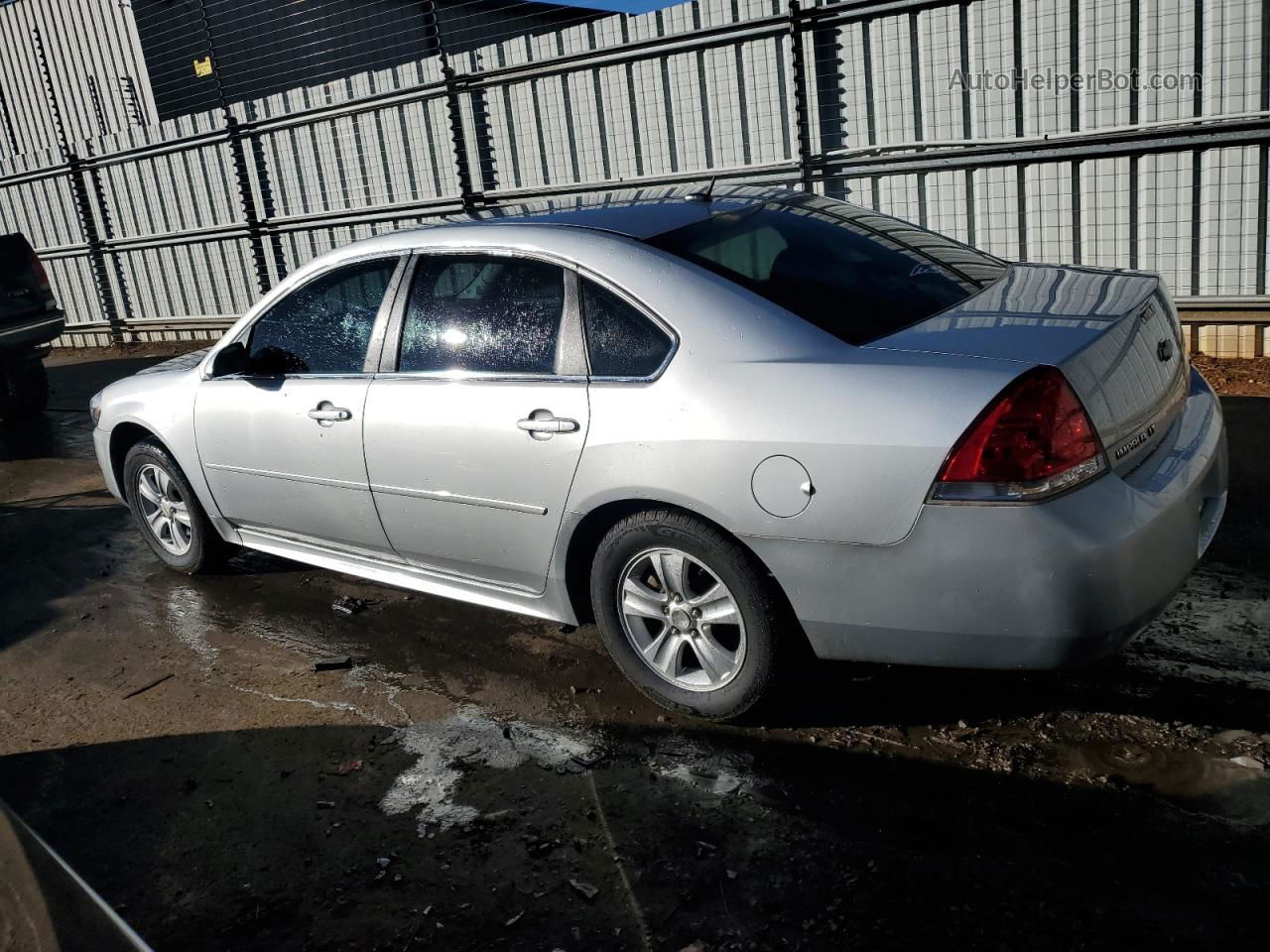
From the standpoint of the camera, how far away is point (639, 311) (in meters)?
3.41

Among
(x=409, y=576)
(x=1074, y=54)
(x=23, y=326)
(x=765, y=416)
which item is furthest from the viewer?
(x=23, y=326)

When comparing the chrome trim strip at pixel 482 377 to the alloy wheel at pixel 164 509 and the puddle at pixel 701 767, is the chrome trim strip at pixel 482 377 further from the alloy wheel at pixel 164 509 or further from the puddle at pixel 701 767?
the alloy wheel at pixel 164 509

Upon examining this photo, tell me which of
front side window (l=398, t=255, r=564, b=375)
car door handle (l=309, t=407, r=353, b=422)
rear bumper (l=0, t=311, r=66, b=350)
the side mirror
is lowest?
rear bumper (l=0, t=311, r=66, b=350)

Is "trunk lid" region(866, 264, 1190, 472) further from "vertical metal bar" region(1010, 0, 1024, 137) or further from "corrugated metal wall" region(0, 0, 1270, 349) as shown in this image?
"vertical metal bar" region(1010, 0, 1024, 137)

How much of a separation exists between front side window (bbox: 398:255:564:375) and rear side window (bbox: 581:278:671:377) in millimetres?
136

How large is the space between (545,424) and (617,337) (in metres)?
0.36

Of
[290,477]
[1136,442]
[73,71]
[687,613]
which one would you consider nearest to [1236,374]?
[1136,442]

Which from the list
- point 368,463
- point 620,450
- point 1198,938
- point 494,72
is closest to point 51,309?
point 494,72

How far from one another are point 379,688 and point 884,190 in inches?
220

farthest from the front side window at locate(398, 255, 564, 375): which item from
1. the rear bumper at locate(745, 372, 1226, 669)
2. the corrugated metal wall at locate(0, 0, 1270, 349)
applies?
the rear bumper at locate(745, 372, 1226, 669)

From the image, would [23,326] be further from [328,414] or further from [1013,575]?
[1013,575]

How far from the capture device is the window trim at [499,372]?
3.54 meters

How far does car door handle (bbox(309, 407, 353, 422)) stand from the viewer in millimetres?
4148

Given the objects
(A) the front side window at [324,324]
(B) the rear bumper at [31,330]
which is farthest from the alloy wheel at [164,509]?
(B) the rear bumper at [31,330]
